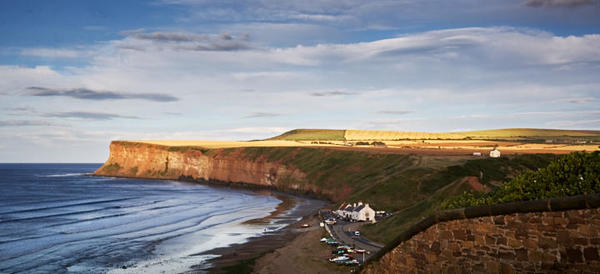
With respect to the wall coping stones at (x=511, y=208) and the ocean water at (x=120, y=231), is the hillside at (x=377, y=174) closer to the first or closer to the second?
the ocean water at (x=120, y=231)

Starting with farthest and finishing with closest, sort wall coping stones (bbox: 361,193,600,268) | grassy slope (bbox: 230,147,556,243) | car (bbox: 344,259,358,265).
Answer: grassy slope (bbox: 230,147,556,243)
car (bbox: 344,259,358,265)
wall coping stones (bbox: 361,193,600,268)

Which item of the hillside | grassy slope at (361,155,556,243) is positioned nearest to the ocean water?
the hillside

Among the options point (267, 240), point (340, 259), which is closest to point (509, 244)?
point (340, 259)

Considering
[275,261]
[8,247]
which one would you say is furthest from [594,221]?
[8,247]

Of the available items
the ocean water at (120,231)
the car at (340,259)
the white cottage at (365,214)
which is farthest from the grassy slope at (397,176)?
the ocean water at (120,231)

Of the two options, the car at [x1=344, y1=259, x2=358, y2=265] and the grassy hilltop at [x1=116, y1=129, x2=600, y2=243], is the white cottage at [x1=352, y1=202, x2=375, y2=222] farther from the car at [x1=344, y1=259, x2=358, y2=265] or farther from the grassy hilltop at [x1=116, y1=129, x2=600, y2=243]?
the car at [x1=344, y1=259, x2=358, y2=265]

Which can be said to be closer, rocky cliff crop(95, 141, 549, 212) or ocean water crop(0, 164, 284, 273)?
ocean water crop(0, 164, 284, 273)

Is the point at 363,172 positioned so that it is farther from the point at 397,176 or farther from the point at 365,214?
the point at 365,214

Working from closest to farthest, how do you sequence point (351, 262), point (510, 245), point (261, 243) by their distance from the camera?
point (510, 245)
point (351, 262)
point (261, 243)
